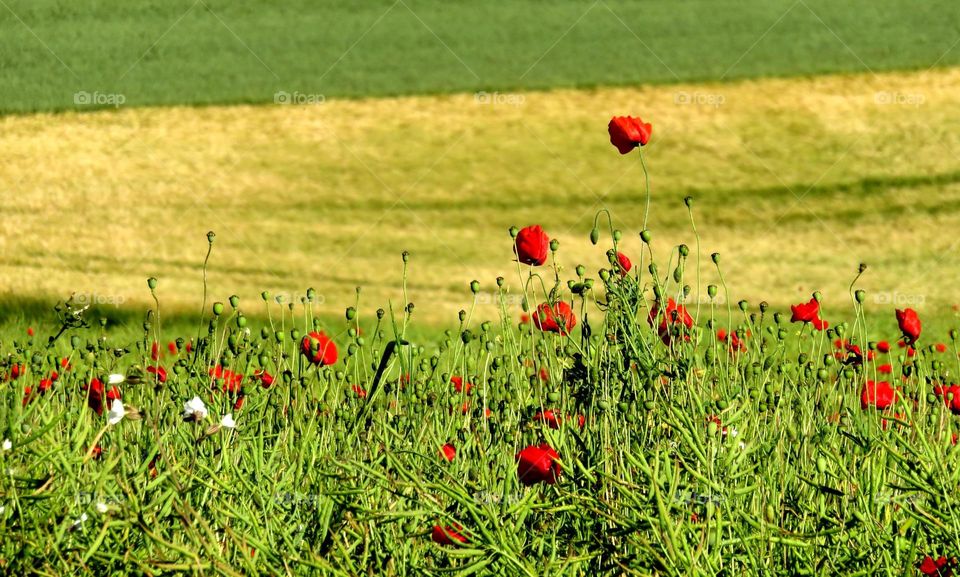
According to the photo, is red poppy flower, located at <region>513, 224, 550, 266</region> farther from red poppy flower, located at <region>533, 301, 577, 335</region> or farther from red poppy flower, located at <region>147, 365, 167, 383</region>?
red poppy flower, located at <region>147, 365, 167, 383</region>

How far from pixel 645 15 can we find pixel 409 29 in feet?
9.42

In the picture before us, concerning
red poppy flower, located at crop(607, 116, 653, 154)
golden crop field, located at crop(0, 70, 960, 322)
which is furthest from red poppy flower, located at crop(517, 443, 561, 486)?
golden crop field, located at crop(0, 70, 960, 322)

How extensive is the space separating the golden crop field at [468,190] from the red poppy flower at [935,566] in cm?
539

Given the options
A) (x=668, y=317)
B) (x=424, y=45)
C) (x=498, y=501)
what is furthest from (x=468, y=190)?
(x=498, y=501)

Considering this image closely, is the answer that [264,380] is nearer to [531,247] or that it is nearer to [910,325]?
[531,247]

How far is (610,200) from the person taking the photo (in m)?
9.81

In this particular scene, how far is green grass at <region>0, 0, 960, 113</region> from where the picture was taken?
38.0 feet

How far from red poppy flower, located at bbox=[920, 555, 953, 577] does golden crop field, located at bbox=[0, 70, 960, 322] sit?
5.39m

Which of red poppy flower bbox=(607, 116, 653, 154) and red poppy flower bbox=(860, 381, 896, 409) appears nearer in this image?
red poppy flower bbox=(607, 116, 653, 154)

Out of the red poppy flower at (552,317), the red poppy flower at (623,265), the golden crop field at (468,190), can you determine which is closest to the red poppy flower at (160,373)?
the red poppy flower at (552,317)

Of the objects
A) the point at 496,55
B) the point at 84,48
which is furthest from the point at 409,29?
the point at 84,48

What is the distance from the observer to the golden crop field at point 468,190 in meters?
8.27

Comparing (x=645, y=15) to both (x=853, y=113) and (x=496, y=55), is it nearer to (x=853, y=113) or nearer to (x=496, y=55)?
(x=496, y=55)

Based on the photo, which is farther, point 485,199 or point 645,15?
point 645,15
